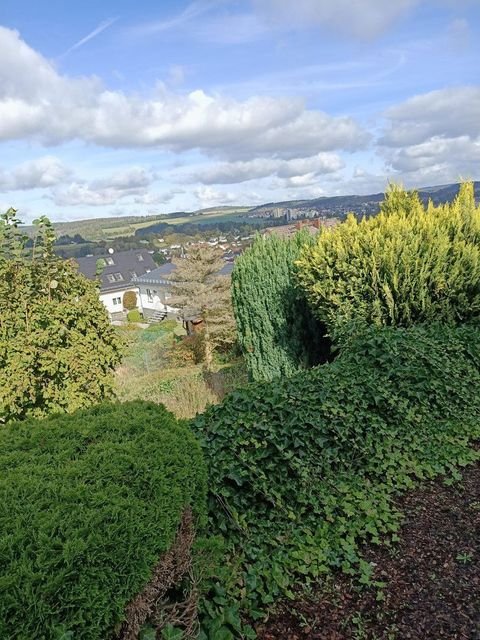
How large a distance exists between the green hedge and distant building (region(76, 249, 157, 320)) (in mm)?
47953

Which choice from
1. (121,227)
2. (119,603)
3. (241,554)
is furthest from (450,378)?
(121,227)

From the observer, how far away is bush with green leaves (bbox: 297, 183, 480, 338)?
585 centimetres

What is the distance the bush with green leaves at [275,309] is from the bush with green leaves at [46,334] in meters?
3.06

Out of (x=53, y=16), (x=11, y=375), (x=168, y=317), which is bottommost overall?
(x=168, y=317)

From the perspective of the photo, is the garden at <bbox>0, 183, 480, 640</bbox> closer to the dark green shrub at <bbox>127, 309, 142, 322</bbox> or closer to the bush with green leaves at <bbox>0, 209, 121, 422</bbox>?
the bush with green leaves at <bbox>0, 209, 121, 422</bbox>

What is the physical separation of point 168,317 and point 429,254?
35.7 metres

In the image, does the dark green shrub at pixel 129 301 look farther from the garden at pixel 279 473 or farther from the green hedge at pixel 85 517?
the green hedge at pixel 85 517

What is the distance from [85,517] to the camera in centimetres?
175

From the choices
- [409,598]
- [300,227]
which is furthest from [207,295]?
[409,598]

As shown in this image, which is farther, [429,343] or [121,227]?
[121,227]

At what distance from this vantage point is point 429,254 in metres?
5.84

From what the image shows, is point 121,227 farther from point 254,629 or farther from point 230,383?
point 254,629

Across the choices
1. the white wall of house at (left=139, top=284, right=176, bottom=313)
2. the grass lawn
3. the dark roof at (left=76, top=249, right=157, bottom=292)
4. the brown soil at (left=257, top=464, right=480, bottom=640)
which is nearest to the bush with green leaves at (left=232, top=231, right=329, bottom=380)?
the grass lawn

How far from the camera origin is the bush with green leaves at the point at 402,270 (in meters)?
5.85
